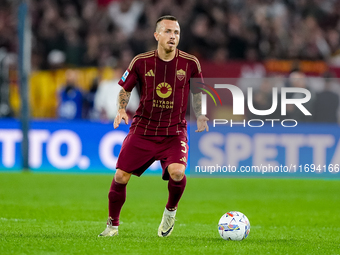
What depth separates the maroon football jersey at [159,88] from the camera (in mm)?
6184

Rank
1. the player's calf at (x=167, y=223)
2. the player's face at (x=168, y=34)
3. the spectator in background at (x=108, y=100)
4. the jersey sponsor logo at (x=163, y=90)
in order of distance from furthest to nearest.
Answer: the spectator in background at (x=108, y=100), the player's calf at (x=167, y=223), the jersey sponsor logo at (x=163, y=90), the player's face at (x=168, y=34)

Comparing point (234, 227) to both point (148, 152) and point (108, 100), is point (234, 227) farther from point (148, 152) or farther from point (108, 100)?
point (108, 100)

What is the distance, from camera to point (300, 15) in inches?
667

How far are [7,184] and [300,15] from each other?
30.5 feet

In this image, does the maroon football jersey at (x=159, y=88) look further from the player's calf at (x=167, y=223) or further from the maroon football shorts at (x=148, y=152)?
the player's calf at (x=167, y=223)

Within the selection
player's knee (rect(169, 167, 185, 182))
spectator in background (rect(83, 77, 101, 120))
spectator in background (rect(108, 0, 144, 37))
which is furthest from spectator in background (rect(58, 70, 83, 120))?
player's knee (rect(169, 167, 185, 182))

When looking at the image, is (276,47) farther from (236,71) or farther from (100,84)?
(100,84)

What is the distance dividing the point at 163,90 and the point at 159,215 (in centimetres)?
276

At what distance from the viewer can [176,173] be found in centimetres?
609

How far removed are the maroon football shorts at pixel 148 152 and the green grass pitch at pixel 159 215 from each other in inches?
27.5

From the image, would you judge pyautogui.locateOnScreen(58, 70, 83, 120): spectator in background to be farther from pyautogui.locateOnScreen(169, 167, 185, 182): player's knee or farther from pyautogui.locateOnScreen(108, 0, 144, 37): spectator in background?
pyautogui.locateOnScreen(169, 167, 185, 182): player's knee

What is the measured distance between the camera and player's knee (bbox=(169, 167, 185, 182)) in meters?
6.08

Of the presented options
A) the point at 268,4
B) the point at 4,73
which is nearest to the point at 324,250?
the point at 4,73

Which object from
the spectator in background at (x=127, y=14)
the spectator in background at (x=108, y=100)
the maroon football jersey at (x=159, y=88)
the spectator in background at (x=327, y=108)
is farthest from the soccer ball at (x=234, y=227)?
the spectator in background at (x=127, y=14)
